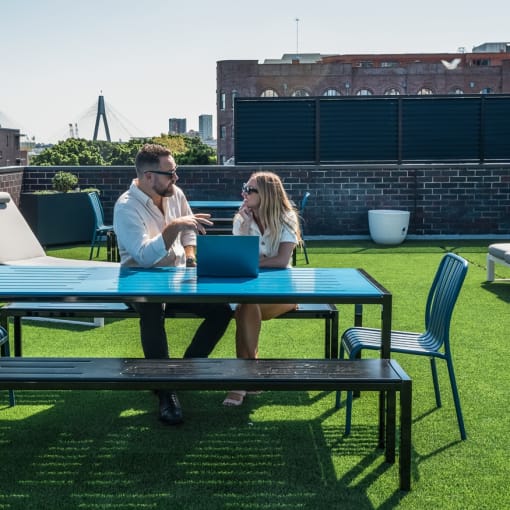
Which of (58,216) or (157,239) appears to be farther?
(58,216)

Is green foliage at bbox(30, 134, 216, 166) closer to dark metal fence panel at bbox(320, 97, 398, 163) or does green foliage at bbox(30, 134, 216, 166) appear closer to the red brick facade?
the red brick facade

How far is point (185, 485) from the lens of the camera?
3510 millimetres

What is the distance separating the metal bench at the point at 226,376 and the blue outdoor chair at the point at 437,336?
391mm

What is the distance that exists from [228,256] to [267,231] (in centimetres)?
72

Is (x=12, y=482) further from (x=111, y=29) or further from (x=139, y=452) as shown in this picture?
(x=111, y=29)

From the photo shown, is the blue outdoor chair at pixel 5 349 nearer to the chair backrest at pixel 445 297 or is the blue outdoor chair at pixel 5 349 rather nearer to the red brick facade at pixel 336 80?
the chair backrest at pixel 445 297

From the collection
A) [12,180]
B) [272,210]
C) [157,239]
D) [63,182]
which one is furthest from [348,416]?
[12,180]

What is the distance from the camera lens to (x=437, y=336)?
13.8ft

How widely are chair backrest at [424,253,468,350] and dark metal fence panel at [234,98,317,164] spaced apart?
10.3m

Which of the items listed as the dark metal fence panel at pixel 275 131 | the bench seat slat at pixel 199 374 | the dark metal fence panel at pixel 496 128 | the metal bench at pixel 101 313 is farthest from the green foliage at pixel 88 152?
the bench seat slat at pixel 199 374

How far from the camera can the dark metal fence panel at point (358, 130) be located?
48.1 feet

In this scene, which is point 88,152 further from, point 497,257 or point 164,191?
point 164,191

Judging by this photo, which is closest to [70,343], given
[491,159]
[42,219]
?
[42,219]

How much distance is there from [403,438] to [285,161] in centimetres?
1145
